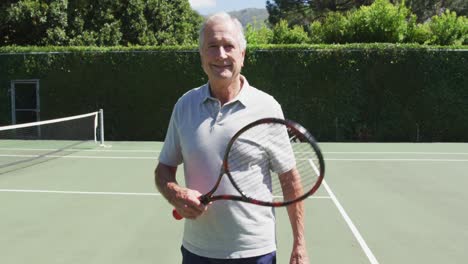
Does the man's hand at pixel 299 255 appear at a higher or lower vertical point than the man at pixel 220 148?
lower

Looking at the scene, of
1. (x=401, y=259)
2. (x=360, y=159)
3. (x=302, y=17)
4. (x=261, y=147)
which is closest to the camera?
(x=261, y=147)

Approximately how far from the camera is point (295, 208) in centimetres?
201

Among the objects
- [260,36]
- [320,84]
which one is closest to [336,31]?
[260,36]

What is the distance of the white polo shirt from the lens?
1919 millimetres

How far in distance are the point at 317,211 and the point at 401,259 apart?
1.64 meters

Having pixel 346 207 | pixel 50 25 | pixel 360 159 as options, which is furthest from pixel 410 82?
pixel 50 25

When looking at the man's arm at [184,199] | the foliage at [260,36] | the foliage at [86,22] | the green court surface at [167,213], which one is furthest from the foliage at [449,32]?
the man's arm at [184,199]

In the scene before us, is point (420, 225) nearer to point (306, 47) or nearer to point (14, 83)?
point (306, 47)

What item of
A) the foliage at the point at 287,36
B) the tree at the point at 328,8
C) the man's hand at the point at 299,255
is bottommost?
the man's hand at the point at 299,255

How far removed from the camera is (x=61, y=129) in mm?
13516

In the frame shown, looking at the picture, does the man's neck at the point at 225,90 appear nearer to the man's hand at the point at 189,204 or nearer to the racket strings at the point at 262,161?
the racket strings at the point at 262,161

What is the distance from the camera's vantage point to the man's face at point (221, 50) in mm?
1923

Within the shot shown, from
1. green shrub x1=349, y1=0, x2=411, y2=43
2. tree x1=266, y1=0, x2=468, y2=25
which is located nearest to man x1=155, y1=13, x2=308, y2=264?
green shrub x1=349, y1=0, x2=411, y2=43

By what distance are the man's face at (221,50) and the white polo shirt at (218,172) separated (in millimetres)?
95
